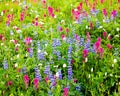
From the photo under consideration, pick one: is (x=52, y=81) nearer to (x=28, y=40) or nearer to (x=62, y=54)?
(x=62, y=54)

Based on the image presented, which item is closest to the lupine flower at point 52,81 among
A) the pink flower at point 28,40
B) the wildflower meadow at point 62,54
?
Result: the wildflower meadow at point 62,54

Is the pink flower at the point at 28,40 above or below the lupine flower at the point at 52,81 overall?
above

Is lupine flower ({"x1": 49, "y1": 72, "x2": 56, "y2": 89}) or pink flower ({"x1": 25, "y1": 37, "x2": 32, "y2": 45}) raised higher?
pink flower ({"x1": 25, "y1": 37, "x2": 32, "y2": 45})

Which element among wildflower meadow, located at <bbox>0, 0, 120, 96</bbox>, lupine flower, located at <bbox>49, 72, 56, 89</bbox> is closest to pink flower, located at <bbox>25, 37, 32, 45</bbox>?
wildflower meadow, located at <bbox>0, 0, 120, 96</bbox>

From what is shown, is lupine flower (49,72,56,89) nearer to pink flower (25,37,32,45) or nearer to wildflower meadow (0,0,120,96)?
wildflower meadow (0,0,120,96)

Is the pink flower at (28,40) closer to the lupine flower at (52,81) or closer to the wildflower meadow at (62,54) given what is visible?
the wildflower meadow at (62,54)

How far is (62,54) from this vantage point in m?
5.56

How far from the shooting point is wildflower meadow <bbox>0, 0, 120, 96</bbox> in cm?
489

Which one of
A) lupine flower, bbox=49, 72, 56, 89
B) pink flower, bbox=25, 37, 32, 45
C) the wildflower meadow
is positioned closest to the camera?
lupine flower, bbox=49, 72, 56, 89

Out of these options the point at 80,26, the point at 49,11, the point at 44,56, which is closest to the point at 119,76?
the point at 44,56

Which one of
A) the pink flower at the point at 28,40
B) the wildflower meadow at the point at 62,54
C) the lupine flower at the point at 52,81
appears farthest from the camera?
the pink flower at the point at 28,40

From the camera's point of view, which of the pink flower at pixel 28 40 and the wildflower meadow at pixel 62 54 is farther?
the pink flower at pixel 28 40

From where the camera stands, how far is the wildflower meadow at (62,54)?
4.89 metres

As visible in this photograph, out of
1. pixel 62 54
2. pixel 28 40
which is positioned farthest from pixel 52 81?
pixel 28 40
